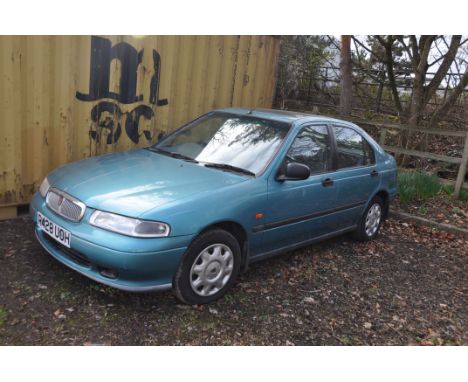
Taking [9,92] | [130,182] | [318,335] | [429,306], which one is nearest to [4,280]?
[130,182]

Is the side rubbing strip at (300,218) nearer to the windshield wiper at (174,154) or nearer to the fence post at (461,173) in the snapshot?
the windshield wiper at (174,154)

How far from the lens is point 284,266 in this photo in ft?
15.4

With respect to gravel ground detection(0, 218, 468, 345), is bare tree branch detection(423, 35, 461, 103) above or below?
above

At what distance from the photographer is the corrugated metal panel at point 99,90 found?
4.83m

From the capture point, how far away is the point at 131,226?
3.17 meters

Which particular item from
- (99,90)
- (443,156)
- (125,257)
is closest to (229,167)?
(125,257)

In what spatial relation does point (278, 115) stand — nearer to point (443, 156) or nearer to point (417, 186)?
point (417, 186)

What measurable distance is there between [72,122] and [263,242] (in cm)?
288

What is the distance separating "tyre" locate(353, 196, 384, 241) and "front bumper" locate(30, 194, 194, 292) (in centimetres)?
291

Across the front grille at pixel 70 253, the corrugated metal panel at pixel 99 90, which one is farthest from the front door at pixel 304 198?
the corrugated metal panel at pixel 99 90

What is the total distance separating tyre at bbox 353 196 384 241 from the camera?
552 cm

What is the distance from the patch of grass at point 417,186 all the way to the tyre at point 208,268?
4.66 m

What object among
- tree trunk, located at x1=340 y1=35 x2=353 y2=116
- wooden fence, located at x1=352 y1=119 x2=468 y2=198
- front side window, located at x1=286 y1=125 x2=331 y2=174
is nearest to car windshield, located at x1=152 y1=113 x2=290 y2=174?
front side window, located at x1=286 y1=125 x2=331 y2=174

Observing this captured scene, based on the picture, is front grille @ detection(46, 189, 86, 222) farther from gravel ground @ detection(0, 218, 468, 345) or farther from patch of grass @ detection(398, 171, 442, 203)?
patch of grass @ detection(398, 171, 442, 203)
